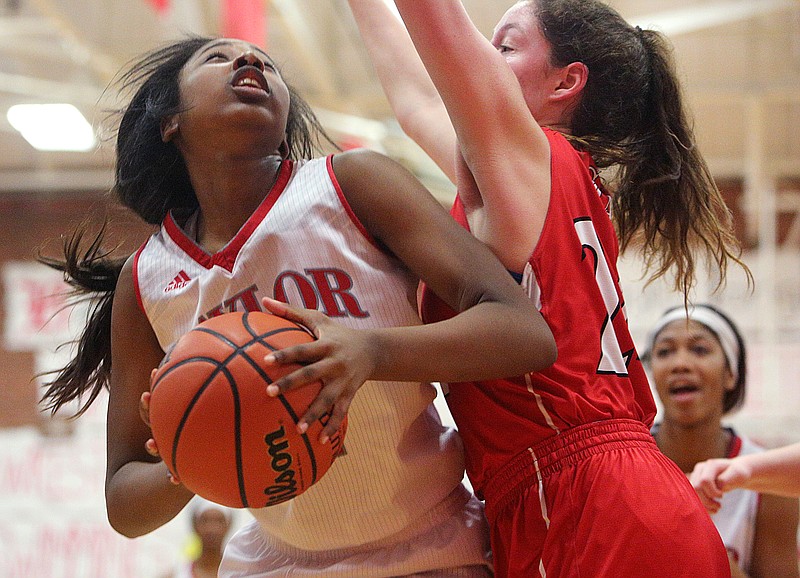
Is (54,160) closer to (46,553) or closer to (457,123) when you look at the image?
(46,553)

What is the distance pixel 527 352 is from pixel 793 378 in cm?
870

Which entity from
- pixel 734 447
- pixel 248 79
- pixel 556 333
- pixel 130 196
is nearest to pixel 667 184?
pixel 556 333

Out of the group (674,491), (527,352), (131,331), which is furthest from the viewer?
(131,331)

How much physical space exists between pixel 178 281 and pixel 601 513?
0.92 metres

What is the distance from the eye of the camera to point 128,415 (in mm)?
2162

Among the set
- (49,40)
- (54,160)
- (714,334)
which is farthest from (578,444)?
(54,160)

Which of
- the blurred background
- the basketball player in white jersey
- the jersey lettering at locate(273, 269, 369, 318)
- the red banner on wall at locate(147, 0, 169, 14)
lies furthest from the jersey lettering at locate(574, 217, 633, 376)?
the blurred background

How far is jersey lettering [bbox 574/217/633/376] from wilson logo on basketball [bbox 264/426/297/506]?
2.22 feet

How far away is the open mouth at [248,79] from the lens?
1.99m

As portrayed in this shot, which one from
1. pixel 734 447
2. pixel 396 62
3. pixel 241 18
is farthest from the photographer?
pixel 241 18

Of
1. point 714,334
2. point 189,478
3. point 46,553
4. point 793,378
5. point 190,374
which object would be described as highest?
point 190,374

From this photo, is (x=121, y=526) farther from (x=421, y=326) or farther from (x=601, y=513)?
(x=601, y=513)

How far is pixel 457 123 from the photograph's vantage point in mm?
1902

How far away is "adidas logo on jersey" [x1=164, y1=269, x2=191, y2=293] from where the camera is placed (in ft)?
6.62
